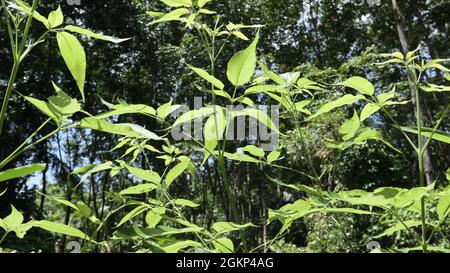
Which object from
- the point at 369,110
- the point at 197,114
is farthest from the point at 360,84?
the point at 197,114

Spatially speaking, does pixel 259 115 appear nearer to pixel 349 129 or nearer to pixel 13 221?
pixel 349 129

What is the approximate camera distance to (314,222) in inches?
247

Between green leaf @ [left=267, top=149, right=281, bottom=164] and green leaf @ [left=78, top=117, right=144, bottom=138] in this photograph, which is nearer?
green leaf @ [left=78, top=117, right=144, bottom=138]

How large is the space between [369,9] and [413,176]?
386 cm

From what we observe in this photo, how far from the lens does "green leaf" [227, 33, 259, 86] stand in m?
0.33

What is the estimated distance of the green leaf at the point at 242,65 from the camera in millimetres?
332

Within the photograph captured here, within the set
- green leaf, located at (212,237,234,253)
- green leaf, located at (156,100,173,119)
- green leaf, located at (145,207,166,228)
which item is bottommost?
green leaf, located at (212,237,234,253)

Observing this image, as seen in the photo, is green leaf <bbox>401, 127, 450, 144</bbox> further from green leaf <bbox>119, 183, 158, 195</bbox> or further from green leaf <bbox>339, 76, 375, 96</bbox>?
green leaf <bbox>119, 183, 158, 195</bbox>

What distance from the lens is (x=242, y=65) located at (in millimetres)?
340

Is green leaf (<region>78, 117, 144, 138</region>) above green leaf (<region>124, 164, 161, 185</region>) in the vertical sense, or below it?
above

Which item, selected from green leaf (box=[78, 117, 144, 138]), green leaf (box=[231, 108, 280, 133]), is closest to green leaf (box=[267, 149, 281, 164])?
green leaf (box=[231, 108, 280, 133])

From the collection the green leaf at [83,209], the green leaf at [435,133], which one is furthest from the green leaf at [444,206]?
the green leaf at [83,209]

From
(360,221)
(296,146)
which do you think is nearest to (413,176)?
(360,221)
